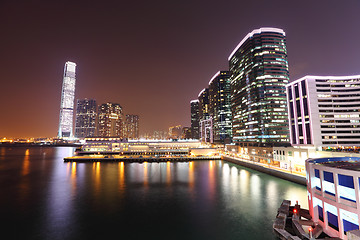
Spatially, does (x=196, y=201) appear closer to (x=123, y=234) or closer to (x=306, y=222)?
(x=123, y=234)

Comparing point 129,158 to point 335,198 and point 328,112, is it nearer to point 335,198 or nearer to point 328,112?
point 328,112

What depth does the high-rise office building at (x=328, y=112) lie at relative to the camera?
74125mm

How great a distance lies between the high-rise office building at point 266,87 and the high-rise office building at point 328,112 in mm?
25528

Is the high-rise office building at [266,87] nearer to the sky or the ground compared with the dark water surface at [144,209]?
nearer to the sky

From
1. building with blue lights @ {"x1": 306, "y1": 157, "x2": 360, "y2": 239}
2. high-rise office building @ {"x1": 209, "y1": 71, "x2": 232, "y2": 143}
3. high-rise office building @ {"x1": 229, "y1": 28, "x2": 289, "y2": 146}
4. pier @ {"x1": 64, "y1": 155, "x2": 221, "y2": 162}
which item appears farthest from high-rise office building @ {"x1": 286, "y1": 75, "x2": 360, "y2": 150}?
high-rise office building @ {"x1": 209, "y1": 71, "x2": 232, "y2": 143}

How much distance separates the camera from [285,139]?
10456 centimetres

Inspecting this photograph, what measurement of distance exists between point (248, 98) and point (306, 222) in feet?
340

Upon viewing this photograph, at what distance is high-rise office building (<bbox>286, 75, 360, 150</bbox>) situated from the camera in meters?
74.1

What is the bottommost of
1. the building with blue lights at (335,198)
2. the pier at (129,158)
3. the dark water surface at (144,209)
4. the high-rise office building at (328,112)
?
the dark water surface at (144,209)

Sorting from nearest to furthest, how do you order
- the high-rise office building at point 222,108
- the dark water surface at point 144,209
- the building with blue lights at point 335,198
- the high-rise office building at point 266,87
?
the building with blue lights at point 335,198
the dark water surface at point 144,209
the high-rise office building at point 266,87
the high-rise office building at point 222,108

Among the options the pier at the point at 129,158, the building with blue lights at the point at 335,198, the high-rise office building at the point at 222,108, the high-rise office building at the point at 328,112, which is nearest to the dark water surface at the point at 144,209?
the building with blue lights at the point at 335,198

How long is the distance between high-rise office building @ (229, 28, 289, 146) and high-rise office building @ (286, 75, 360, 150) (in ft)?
83.8

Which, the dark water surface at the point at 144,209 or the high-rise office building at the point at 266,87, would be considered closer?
the dark water surface at the point at 144,209

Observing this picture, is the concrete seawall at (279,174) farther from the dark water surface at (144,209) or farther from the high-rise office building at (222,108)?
the high-rise office building at (222,108)
